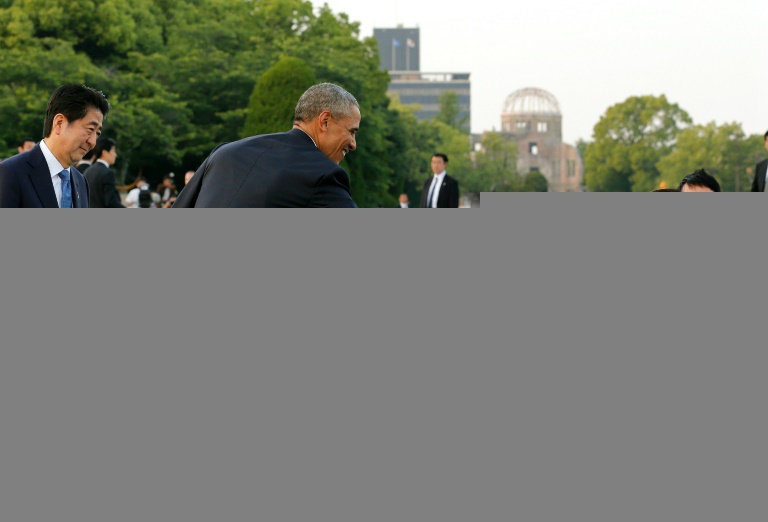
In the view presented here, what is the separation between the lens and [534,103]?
136625 millimetres

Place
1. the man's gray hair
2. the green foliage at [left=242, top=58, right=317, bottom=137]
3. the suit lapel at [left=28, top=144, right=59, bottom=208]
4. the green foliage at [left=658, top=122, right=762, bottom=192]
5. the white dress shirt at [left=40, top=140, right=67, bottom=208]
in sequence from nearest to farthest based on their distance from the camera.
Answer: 1. the suit lapel at [left=28, top=144, right=59, bottom=208]
2. the white dress shirt at [left=40, top=140, right=67, bottom=208]
3. the man's gray hair
4. the green foliage at [left=242, top=58, right=317, bottom=137]
5. the green foliage at [left=658, top=122, right=762, bottom=192]

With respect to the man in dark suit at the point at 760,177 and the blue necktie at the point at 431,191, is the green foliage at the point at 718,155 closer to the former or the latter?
the blue necktie at the point at 431,191

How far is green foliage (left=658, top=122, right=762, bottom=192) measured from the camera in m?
72.0

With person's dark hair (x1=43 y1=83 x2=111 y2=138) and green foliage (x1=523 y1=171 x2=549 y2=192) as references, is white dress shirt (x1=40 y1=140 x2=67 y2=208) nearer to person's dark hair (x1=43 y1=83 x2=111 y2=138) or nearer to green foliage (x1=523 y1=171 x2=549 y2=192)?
person's dark hair (x1=43 y1=83 x2=111 y2=138)

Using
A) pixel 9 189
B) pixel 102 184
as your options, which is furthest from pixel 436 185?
pixel 9 189

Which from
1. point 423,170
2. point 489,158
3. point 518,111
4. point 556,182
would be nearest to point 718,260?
point 423,170

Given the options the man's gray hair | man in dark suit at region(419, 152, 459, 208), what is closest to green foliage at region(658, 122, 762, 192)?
man in dark suit at region(419, 152, 459, 208)

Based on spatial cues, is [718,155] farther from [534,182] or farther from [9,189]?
[9,189]

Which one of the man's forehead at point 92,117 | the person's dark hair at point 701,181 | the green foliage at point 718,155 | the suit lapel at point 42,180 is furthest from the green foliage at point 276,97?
the green foliage at point 718,155

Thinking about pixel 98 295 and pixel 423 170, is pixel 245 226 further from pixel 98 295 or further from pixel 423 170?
pixel 423 170

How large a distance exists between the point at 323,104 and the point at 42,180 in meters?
1.27

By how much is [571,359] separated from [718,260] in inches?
20.2

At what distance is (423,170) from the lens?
206 feet

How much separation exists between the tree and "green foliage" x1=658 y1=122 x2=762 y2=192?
836 centimetres
